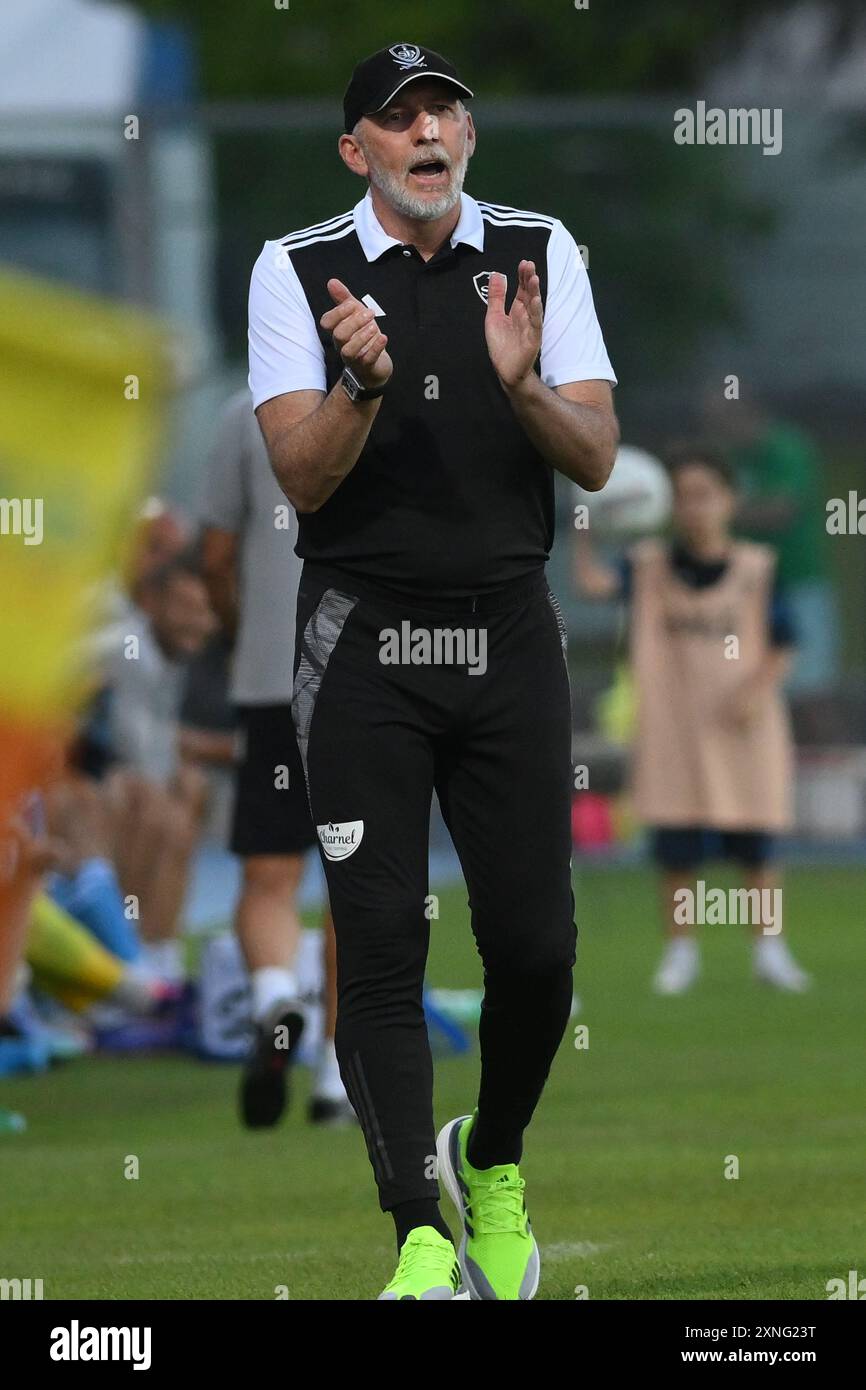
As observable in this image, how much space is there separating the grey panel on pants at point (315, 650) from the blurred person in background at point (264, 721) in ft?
9.57

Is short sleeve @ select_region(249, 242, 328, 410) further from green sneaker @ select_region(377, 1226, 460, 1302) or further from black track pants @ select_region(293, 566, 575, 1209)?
green sneaker @ select_region(377, 1226, 460, 1302)

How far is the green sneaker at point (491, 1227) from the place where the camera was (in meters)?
5.32

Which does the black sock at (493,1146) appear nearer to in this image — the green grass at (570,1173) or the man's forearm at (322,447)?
the green grass at (570,1173)

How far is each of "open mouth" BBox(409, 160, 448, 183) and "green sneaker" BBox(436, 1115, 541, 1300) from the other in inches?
70.9

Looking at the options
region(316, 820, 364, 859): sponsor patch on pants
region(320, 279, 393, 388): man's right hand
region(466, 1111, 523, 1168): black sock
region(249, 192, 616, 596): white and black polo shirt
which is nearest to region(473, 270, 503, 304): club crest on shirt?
region(249, 192, 616, 596): white and black polo shirt

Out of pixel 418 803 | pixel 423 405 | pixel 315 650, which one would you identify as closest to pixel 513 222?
pixel 423 405

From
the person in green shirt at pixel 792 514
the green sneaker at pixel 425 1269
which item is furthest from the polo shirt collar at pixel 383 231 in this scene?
the person in green shirt at pixel 792 514

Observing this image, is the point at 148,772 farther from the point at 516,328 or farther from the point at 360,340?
the point at 360,340

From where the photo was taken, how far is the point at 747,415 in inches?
746

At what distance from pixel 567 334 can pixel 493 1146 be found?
61.1 inches
